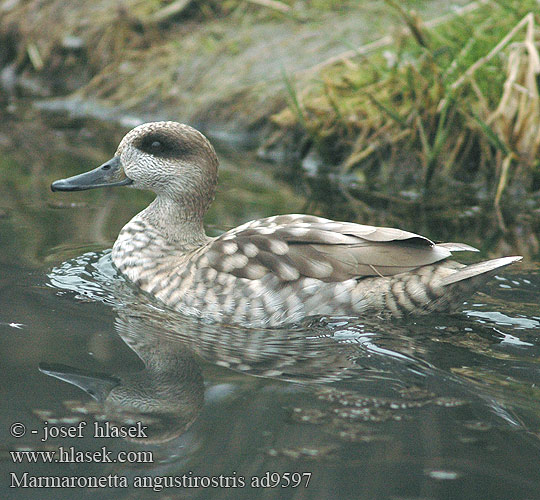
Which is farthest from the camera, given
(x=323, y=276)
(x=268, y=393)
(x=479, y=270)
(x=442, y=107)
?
(x=442, y=107)

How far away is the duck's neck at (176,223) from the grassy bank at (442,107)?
2837 mm

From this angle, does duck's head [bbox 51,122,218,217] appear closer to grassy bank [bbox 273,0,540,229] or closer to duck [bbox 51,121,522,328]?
duck [bbox 51,121,522,328]

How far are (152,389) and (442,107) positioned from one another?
510cm

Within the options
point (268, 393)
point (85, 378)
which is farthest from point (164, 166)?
point (268, 393)

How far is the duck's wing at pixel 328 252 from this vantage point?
535 cm

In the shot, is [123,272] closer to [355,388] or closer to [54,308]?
[54,308]

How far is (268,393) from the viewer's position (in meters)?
4.30

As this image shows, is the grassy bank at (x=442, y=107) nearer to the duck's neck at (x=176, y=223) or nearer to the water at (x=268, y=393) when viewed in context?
the water at (x=268, y=393)

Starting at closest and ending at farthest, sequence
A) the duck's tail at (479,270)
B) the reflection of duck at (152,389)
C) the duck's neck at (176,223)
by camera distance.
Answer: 1. the reflection of duck at (152,389)
2. the duck's tail at (479,270)
3. the duck's neck at (176,223)

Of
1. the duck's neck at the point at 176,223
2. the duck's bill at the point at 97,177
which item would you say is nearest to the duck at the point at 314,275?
the duck's neck at the point at 176,223

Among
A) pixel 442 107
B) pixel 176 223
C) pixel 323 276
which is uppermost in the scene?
pixel 442 107

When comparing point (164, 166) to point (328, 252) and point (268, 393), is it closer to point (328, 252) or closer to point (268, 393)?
point (328, 252)

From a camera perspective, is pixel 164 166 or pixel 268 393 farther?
pixel 164 166

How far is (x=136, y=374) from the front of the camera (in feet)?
14.8
